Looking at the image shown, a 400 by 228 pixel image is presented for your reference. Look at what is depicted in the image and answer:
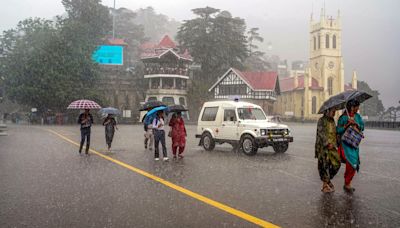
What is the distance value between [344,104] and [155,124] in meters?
6.48

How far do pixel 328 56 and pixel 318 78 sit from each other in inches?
211

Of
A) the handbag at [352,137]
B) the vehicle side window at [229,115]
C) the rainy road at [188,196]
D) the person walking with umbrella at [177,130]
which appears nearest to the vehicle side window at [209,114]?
the vehicle side window at [229,115]

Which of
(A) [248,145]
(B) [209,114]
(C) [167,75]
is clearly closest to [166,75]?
(C) [167,75]

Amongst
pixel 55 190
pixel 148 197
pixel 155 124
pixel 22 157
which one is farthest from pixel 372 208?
pixel 22 157

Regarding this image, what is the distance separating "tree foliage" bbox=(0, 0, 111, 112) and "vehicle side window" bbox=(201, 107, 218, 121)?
37.3 meters

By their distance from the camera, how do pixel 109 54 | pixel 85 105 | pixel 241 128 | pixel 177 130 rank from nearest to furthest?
pixel 177 130, pixel 241 128, pixel 85 105, pixel 109 54

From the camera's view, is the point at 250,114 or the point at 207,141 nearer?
the point at 250,114

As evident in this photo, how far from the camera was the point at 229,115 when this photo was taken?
15.1 m

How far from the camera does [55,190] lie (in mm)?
7488

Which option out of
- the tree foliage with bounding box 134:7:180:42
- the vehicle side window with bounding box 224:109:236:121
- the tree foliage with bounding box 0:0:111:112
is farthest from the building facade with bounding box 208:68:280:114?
the tree foliage with bounding box 134:7:180:42

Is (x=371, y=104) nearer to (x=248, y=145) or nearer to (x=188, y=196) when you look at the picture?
(x=248, y=145)

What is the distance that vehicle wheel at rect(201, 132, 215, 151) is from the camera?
15.7 metres

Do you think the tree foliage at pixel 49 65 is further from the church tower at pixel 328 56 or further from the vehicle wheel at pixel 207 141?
the church tower at pixel 328 56

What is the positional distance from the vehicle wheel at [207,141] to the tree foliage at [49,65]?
37401 millimetres
